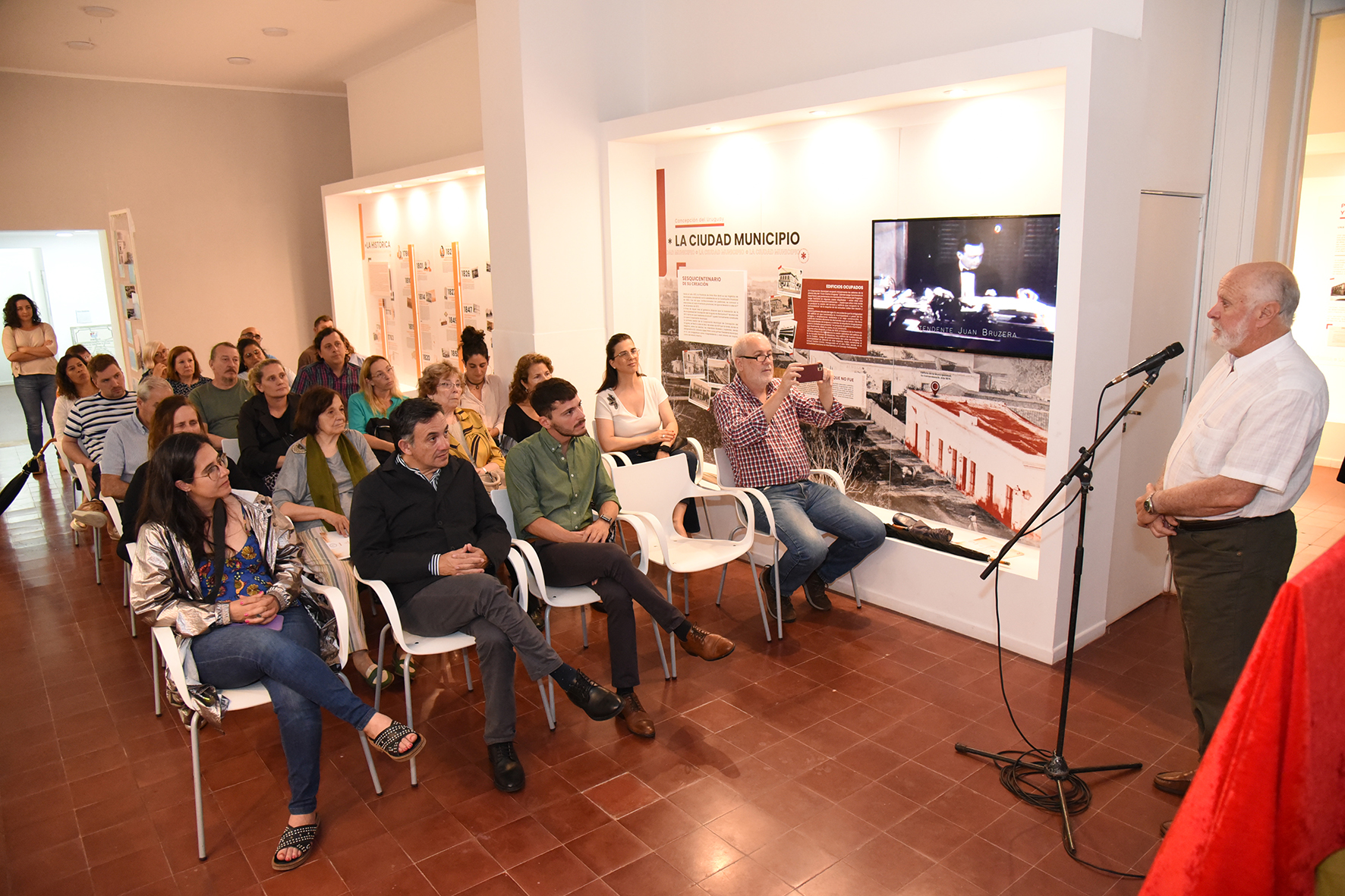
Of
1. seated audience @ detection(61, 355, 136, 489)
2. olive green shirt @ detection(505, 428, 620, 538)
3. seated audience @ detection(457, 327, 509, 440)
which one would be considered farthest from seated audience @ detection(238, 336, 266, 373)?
olive green shirt @ detection(505, 428, 620, 538)

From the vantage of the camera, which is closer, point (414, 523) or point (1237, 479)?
point (1237, 479)

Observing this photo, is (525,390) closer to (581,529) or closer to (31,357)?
(581,529)

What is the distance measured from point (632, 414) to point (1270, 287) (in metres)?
3.67

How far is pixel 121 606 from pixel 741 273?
15.0 ft

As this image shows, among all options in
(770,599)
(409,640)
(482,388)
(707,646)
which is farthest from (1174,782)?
(482,388)

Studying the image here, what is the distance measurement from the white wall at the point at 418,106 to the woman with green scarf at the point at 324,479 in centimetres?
421

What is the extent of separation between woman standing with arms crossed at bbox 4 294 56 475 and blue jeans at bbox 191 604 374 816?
7153mm

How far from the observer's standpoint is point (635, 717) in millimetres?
3805

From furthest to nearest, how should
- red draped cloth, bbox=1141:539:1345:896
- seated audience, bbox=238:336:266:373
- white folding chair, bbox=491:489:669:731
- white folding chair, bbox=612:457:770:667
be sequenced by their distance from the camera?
seated audience, bbox=238:336:266:373 → white folding chair, bbox=612:457:770:667 → white folding chair, bbox=491:489:669:731 → red draped cloth, bbox=1141:539:1345:896

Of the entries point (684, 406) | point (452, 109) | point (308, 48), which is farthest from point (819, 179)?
point (308, 48)

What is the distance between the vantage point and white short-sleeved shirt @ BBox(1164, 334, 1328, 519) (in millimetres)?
2797

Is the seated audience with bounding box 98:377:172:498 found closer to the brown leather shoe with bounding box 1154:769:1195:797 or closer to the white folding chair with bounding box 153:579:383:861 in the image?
the white folding chair with bounding box 153:579:383:861

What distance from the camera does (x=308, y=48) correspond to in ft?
31.1

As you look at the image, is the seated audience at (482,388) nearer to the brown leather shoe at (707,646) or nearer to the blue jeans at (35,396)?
the brown leather shoe at (707,646)
